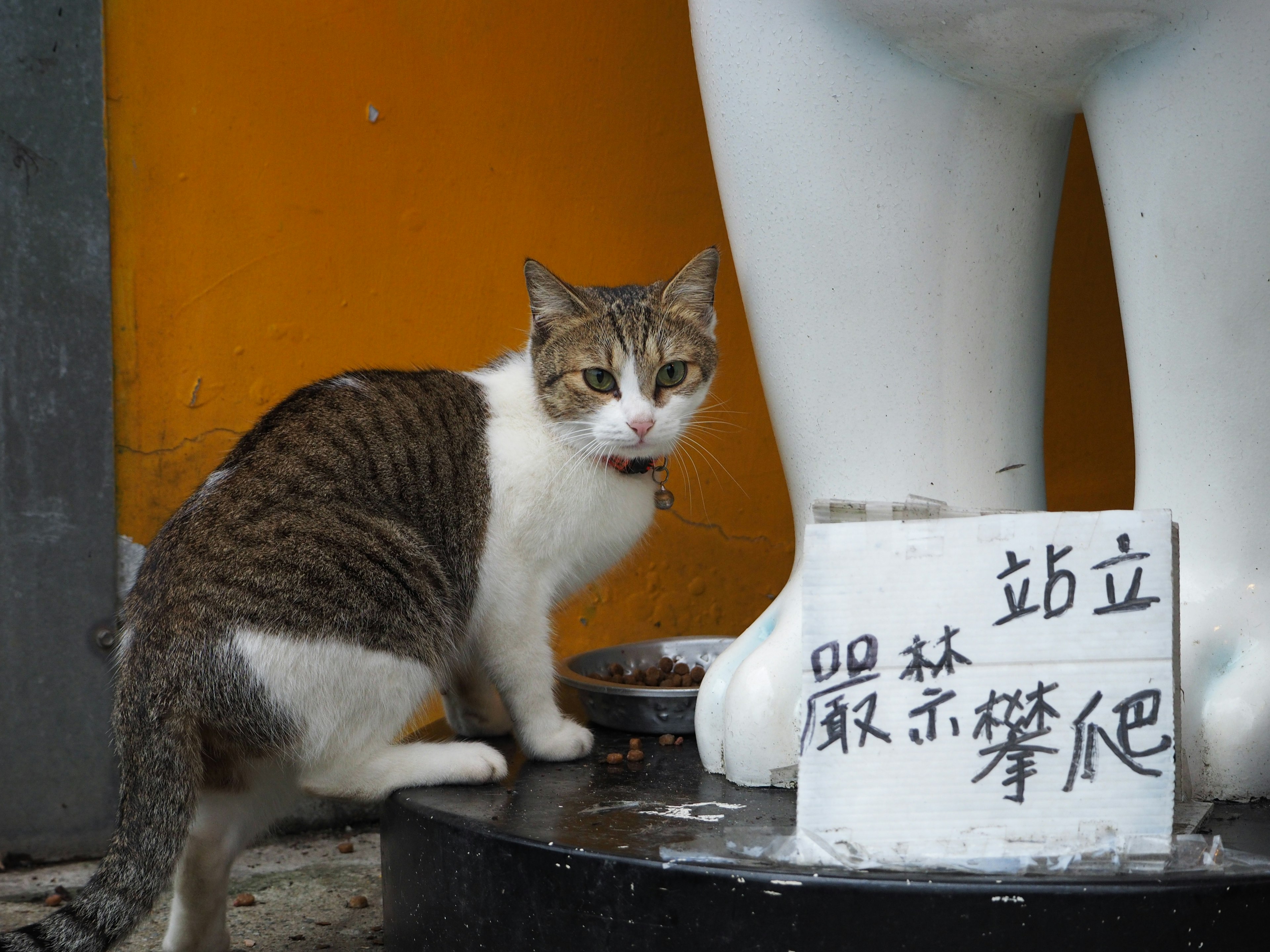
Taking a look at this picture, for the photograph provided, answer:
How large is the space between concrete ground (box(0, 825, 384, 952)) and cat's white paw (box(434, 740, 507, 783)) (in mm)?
416

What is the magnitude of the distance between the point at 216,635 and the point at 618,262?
106cm

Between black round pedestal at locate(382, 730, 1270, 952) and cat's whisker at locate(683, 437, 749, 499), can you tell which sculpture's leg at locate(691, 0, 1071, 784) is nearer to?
black round pedestal at locate(382, 730, 1270, 952)

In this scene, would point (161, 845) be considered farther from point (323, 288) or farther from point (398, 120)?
point (398, 120)

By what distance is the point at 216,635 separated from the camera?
42.9 inches

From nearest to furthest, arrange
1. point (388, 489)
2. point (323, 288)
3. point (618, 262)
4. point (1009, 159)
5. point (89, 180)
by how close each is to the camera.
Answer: point (1009, 159) → point (388, 489) → point (89, 180) → point (323, 288) → point (618, 262)

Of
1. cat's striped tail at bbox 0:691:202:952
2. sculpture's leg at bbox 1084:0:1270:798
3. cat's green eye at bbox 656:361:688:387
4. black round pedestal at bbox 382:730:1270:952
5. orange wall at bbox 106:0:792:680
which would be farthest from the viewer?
orange wall at bbox 106:0:792:680

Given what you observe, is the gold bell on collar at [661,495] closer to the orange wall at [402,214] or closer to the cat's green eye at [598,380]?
the cat's green eye at [598,380]

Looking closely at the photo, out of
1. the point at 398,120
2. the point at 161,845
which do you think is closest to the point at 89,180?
the point at 398,120

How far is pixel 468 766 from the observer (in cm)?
115

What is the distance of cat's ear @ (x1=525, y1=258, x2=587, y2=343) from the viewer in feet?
4.58

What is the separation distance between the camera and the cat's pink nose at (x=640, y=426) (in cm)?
129

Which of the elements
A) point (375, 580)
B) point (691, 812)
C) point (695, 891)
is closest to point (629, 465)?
point (375, 580)

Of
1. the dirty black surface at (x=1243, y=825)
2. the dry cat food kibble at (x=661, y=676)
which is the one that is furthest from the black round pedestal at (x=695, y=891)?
the dry cat food kibble at (x=661, y=676)

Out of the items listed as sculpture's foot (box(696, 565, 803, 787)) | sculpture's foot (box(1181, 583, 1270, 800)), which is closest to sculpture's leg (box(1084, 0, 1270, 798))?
sculpture's foot (box(1181, 583, 1270, 800))
